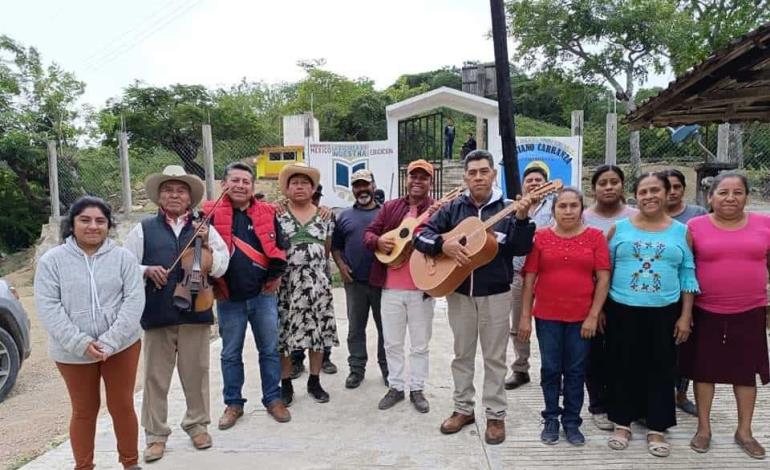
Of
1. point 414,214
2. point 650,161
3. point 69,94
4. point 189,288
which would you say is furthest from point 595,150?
point 69,94

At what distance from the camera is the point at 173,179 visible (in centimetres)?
344

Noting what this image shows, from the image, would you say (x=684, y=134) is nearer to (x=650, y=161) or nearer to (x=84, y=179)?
(x=650, y=161)

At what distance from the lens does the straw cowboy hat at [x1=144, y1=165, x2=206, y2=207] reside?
11.2 feet

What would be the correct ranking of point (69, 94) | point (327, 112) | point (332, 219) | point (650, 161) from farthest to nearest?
point (327, 112) < point (69, 94) < point (650, 161) < point (332, 219)

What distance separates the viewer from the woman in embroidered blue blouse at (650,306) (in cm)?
331

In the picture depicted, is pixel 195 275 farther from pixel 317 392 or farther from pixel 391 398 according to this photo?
pixel 391 398

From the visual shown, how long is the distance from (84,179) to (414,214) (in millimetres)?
8813

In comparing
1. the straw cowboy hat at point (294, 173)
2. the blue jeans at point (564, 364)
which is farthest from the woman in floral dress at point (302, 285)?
the blue jeans at point (564, 364)

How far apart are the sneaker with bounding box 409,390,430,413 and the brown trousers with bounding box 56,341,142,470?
1843 mm

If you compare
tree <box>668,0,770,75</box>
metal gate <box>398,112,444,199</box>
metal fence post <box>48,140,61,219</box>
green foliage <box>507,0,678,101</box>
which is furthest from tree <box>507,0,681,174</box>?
metal fence post <box>48,140,61,219</box>

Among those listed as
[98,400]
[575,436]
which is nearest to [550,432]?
A: [575,436]

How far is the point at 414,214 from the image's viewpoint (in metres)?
4.18

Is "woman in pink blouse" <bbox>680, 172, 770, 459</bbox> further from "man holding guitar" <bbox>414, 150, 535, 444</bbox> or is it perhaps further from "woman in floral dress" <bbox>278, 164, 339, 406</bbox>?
"woman in floral dress" <bbox>278, 164, 339, 406</bbox>

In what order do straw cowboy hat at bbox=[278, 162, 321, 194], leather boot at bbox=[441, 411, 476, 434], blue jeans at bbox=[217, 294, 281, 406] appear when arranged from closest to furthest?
leather boot at bbox=[441, 411, 476, 434] → blue jeans at bbox=[217, 294, 281, 406] → straw cowboy hat at bbox=[278, 162, 321, 194]
